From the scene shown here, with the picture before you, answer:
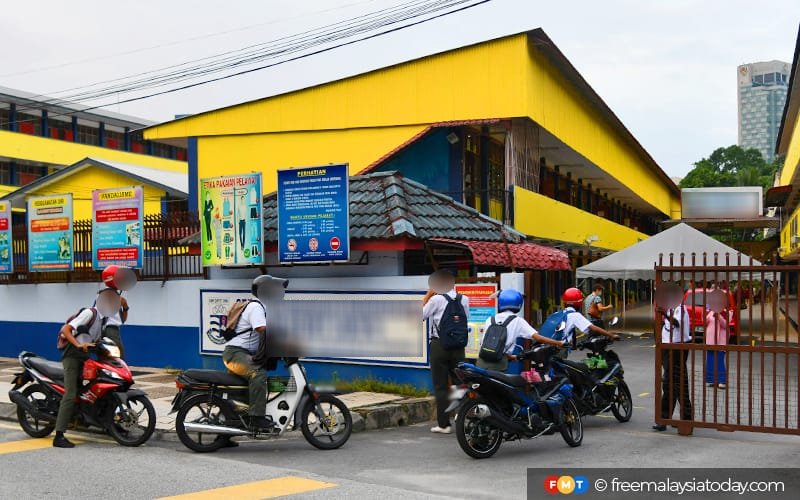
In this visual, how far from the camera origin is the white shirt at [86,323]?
9.19 metres

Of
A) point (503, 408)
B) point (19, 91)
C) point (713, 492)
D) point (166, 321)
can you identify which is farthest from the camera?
point (19, 91)

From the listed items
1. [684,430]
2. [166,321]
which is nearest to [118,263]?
[166,321]

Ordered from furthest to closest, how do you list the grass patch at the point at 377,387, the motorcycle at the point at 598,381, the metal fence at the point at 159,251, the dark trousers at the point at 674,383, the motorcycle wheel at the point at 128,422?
1. the metal fence at the point at 159,251
2. the grass patch at the point at 377,387
3. the motorcycle at the point at 598,381
4. the dark trousers at the point at 674,383
5. the motorcycle wheel at the point at 128,422

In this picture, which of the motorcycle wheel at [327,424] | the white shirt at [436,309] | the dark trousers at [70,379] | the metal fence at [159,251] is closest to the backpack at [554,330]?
the white shirt at [436,309]

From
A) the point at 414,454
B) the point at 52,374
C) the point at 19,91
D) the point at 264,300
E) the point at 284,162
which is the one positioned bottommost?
the point at 414,454

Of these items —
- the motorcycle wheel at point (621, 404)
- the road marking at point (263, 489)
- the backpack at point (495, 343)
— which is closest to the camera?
the road marking at point (263, 489)

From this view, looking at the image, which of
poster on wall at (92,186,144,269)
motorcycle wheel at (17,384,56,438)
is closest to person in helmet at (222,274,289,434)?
motorcycle wheel at (17,384,56,438)

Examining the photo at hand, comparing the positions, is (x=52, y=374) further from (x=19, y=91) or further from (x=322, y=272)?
(x=19, y=91)

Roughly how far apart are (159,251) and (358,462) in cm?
843

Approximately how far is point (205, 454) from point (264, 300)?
1.68m

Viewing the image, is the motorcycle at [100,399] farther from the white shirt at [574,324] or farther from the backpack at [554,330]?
the white shirt at [574,324]

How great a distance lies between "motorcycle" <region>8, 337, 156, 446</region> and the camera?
913cm

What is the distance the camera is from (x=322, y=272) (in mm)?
13188
